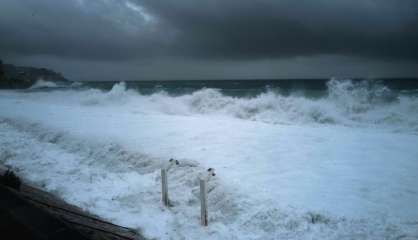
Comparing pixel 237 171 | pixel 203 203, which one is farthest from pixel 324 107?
pixel 203 203

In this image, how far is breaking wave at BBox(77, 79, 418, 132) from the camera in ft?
52.2

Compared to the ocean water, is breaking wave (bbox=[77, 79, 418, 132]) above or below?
above

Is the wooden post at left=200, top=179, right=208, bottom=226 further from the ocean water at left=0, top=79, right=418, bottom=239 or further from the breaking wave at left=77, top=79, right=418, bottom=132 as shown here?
the breaking wave at left=77, top=79, right=418, bottom=132

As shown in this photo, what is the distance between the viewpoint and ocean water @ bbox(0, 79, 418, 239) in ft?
19.2

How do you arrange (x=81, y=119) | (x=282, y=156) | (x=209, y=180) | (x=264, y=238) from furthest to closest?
1. (x=81, y=119)
2. (x=282, y=156)
3. (x=209, y=180)
4. (x=264, y=238)

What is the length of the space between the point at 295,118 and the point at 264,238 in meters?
12.9

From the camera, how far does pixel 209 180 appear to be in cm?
758

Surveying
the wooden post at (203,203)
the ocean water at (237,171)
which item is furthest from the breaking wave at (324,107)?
the wooden post at (203,203)

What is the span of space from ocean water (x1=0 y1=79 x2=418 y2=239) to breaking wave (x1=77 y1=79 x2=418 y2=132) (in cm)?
14

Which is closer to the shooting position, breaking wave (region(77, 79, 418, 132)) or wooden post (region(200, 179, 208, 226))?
wooden post (region(200, 179, 208, 226))

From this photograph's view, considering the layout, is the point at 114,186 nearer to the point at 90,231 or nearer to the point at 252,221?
the point at 90,231

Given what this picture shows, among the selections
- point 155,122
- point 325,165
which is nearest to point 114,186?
point 325,165

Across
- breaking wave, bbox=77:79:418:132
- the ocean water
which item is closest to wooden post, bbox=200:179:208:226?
the ocean water

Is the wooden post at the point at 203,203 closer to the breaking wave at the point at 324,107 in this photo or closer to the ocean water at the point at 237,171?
the ocean water at the point at 237,171
